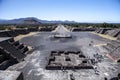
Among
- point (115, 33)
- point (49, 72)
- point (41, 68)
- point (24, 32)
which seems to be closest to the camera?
point (49, 72)

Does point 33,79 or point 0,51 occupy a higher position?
point 0,51

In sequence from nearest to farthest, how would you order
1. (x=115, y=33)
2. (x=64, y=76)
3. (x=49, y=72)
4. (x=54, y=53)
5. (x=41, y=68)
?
(x=64, y=76) → (x=49, y=72) → (x=41, y=68) → (x=54, y=53) → (x=115, y=33)

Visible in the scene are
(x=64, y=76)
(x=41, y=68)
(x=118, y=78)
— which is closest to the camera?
(x=118, y=78)

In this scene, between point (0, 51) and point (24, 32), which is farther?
point (24, 32)

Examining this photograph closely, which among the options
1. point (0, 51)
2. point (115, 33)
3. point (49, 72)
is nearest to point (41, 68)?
→ point (49, 72)

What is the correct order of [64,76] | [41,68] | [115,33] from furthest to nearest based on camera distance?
1. [115,33]
2. [41,68]
3. [64,76]

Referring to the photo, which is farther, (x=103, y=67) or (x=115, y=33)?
(x=115, y=33)

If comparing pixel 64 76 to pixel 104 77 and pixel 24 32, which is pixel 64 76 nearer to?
pixel 104 77

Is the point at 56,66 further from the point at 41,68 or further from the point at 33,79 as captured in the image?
the point at 33,79

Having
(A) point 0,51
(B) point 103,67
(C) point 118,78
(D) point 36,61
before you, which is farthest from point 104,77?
(A) point 0,51
